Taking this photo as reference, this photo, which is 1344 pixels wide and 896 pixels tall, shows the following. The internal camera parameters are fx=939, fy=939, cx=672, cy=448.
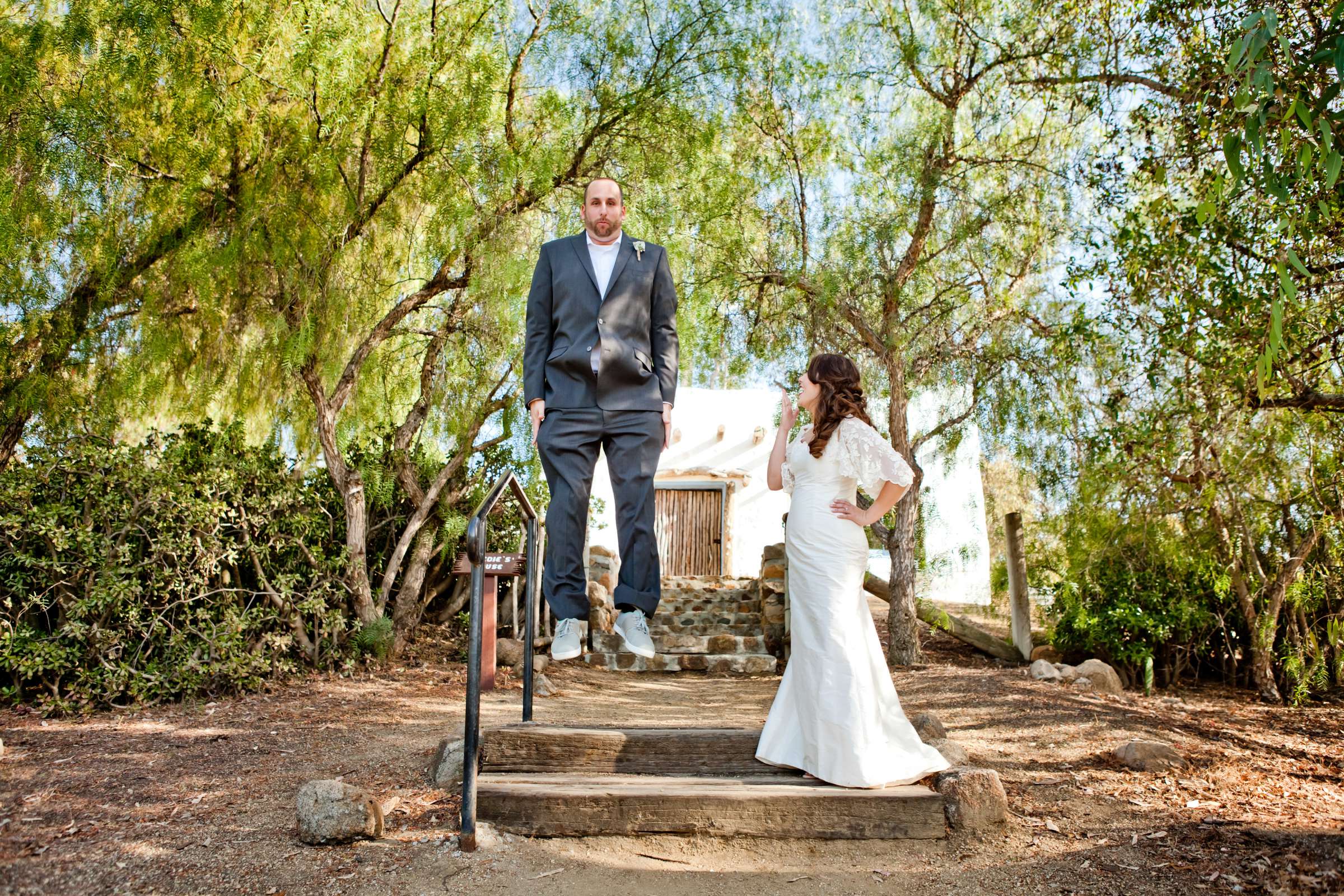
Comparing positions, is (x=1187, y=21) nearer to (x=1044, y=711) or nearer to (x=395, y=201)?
(x=1044, y=711)

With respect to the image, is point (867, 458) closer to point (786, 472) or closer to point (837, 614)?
point (786, 472)

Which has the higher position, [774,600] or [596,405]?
[596,405]

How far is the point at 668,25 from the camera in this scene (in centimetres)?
689

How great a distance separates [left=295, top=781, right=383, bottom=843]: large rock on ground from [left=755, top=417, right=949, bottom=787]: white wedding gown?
151 centimetres

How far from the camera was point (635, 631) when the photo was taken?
11.1 ft

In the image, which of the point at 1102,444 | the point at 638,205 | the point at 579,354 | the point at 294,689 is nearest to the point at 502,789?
the point at 579,354

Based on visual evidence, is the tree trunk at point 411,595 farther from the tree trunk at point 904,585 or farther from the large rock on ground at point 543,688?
the tree trunk at point 904,585

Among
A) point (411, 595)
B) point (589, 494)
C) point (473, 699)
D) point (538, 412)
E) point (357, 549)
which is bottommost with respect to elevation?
point (473, 699)

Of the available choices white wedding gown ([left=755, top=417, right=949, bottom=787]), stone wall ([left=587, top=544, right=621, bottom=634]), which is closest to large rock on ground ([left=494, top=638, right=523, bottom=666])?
stone wall ([left=587, top=544, right=621, bottom=634])

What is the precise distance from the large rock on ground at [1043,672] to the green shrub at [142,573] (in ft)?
18.4

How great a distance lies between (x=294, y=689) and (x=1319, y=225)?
6.86 metres

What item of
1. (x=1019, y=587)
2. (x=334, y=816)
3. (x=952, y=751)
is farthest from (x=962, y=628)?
(x=334, y=816)

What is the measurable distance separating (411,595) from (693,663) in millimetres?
2817

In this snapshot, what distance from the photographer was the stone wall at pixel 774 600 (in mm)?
9758
